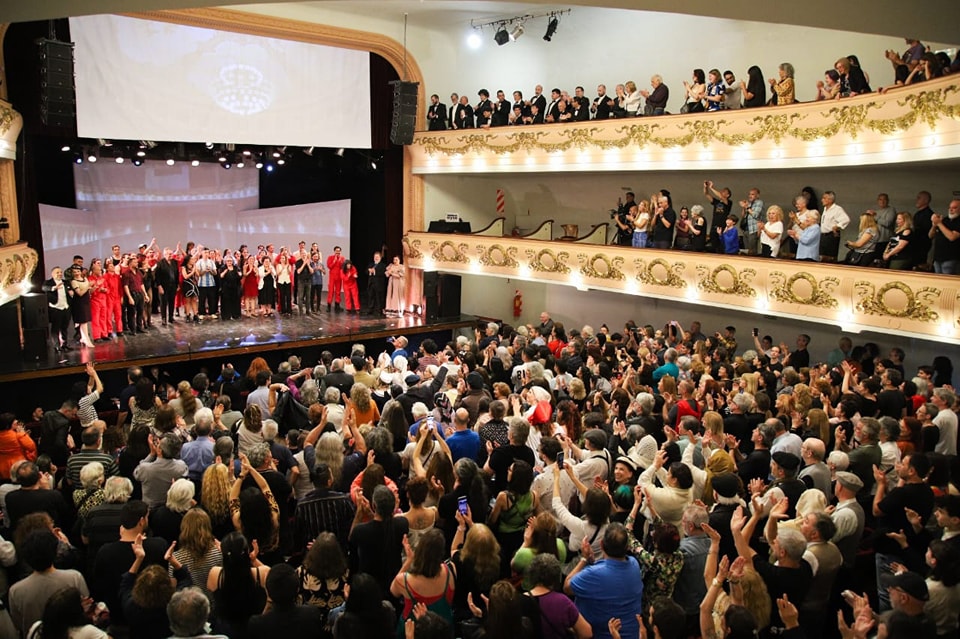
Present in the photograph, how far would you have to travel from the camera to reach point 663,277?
12.9 meters

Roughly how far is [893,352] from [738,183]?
5865mm

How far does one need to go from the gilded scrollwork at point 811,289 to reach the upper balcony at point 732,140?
1.70 meters

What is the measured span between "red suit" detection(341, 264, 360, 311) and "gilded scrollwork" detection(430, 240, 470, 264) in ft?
6.20

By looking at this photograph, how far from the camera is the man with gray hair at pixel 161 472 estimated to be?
5332 mm

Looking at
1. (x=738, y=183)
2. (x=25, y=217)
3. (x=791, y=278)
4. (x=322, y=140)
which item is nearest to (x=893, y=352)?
(x=791, y=278)

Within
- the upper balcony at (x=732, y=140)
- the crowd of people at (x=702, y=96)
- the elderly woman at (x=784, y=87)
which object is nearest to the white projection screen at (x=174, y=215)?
the upper balcony at (x=732, y=140)

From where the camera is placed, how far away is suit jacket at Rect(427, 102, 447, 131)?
655 inches

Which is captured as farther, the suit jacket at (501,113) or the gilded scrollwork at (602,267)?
the suit jacket at (501,113)

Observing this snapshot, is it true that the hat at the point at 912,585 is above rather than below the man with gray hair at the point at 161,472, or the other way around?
above

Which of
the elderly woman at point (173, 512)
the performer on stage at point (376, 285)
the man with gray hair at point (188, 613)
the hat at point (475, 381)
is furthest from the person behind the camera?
the performer on stage at point (376, 285)

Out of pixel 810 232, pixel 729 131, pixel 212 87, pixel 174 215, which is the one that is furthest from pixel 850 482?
pixel 174 215

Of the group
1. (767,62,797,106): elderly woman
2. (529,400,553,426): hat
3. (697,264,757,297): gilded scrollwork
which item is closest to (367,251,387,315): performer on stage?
(697,264,757,297): gilded scrollwork

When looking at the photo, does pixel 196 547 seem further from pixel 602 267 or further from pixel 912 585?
pixel 602 267

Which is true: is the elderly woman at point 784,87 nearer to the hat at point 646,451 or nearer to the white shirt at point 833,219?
the white shirt at point 833,219
